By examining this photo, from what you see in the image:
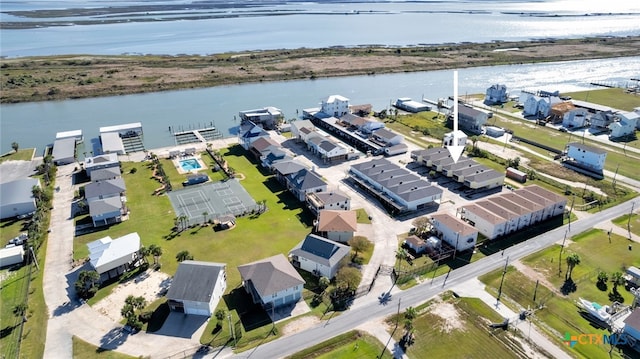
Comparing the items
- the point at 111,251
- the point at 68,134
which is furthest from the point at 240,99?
the point at 111,251

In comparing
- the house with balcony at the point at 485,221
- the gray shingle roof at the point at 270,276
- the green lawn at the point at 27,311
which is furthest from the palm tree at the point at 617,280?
the green lawn at the point at 27,311

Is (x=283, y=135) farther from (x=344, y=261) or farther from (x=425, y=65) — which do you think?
(x=425, y=65)

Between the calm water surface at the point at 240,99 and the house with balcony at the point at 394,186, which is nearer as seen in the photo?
the house with balcony at the point at 394,186

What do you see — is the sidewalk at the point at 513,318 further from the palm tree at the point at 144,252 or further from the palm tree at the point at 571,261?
the palm tree at the point at 144,252

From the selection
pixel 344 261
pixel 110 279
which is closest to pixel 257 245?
pixel 344 261

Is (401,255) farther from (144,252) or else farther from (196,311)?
(144,252)

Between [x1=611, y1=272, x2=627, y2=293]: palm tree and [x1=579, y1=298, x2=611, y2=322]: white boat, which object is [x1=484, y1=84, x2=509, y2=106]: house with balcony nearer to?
[x1=611, y1=272, x2=627, y2=293]: palm tree

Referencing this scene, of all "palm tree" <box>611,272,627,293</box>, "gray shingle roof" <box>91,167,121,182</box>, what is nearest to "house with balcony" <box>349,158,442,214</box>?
"palm tree" <box>611,272,627,293</box>
